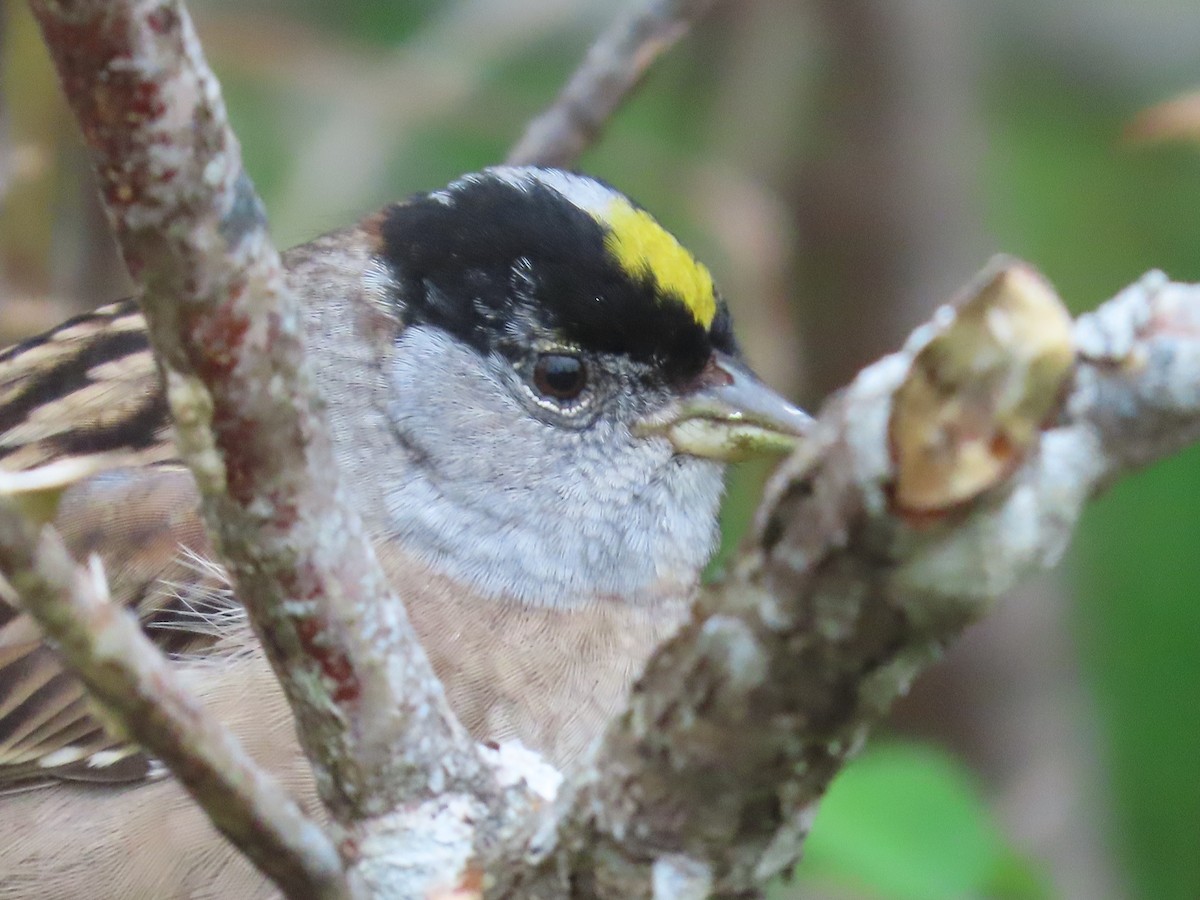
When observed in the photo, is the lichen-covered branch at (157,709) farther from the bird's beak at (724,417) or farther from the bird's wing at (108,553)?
the bird's beak at (724,417)

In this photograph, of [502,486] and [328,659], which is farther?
[502,486]

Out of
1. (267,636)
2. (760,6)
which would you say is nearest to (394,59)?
(760,6)

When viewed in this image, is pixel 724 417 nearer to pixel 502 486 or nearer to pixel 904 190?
pixel 502 486

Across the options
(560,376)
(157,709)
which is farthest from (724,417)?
(157,709)

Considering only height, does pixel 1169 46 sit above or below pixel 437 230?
above

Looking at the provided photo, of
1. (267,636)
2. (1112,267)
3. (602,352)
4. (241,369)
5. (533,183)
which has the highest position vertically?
(1112,267)

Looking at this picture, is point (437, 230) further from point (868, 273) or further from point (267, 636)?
point (868, 273)

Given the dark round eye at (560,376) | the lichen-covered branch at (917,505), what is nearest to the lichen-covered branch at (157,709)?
the lichen-covered branch at (917,505)
